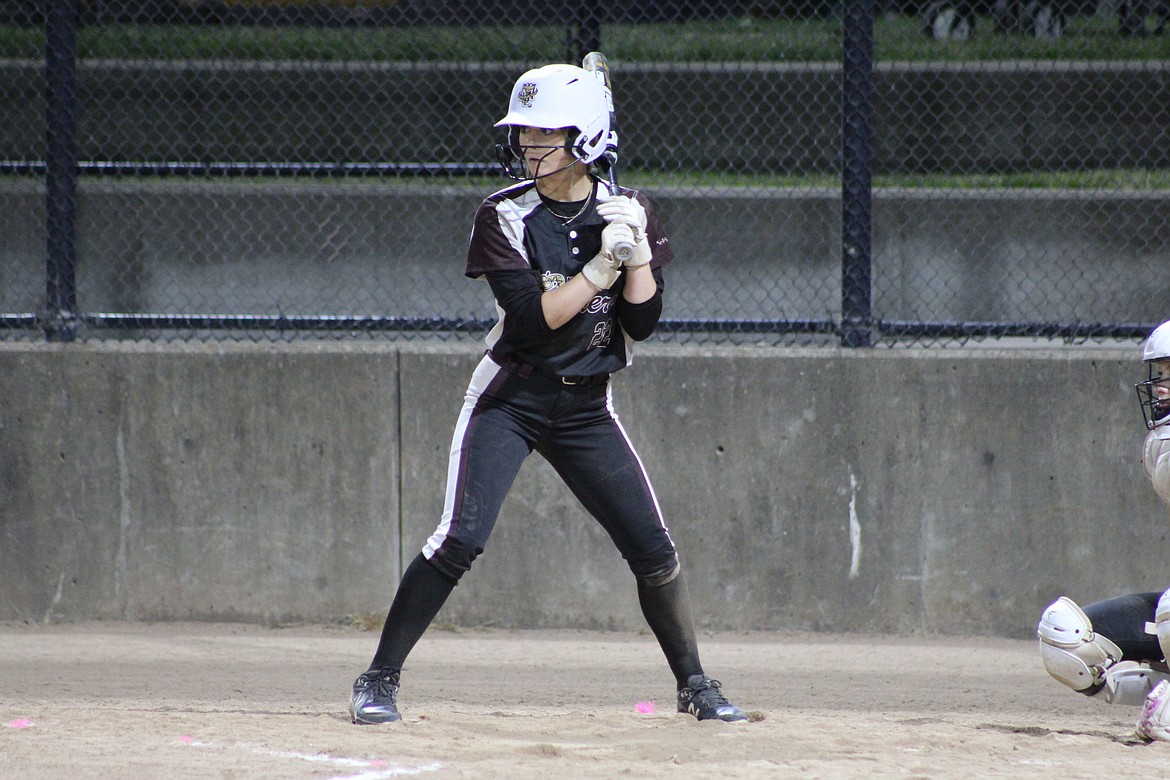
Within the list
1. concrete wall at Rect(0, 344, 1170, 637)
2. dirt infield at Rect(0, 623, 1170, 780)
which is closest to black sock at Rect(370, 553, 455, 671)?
dirt infield at Rect(0, 623, 1170, 780)

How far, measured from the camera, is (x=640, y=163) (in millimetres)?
7746

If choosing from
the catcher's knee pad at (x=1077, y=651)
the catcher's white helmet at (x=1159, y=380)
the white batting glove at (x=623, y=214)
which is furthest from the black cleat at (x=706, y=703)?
the catcher's white helmet at (x=1159, y=380)

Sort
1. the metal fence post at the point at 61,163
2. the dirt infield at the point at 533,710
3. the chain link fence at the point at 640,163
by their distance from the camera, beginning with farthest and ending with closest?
the chain link fence at the point at 640,163, the metal fence post at the point at 61,163, the dirt infield at the point at 533,710

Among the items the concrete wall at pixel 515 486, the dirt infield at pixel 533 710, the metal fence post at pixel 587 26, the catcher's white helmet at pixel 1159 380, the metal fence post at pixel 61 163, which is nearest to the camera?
the dirt infield at pixel 533 710

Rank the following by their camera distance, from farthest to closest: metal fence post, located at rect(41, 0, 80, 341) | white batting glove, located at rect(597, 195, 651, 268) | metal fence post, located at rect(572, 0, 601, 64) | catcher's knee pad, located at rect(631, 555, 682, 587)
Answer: metal fence post, located at rect(572, 0, 601, 64), metal fence post, located at rect(41, 0, 80, 341), catcher's knee pad, located at rect(631, 555, 682, 587), white batting glove, located at rect(597, 195, 651, 268)

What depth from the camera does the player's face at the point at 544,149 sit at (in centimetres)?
355

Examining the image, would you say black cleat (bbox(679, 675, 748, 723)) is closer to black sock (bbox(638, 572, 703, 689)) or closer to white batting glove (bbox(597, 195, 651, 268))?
black sock (bbox(638, 572, 703, 689))

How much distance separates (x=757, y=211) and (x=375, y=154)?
2.85 meters

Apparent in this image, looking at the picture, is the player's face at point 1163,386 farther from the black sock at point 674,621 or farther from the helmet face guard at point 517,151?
the helmet face guard at point 517,151

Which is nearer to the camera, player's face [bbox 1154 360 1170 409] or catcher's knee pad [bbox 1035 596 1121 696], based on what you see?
player's face [bbox 1154 360 1170 409]

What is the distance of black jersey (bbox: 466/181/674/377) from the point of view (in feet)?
11.7

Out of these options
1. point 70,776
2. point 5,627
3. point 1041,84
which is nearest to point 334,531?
point 5,627

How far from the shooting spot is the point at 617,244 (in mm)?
3418

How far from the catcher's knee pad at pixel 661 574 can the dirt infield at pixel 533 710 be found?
43cm
